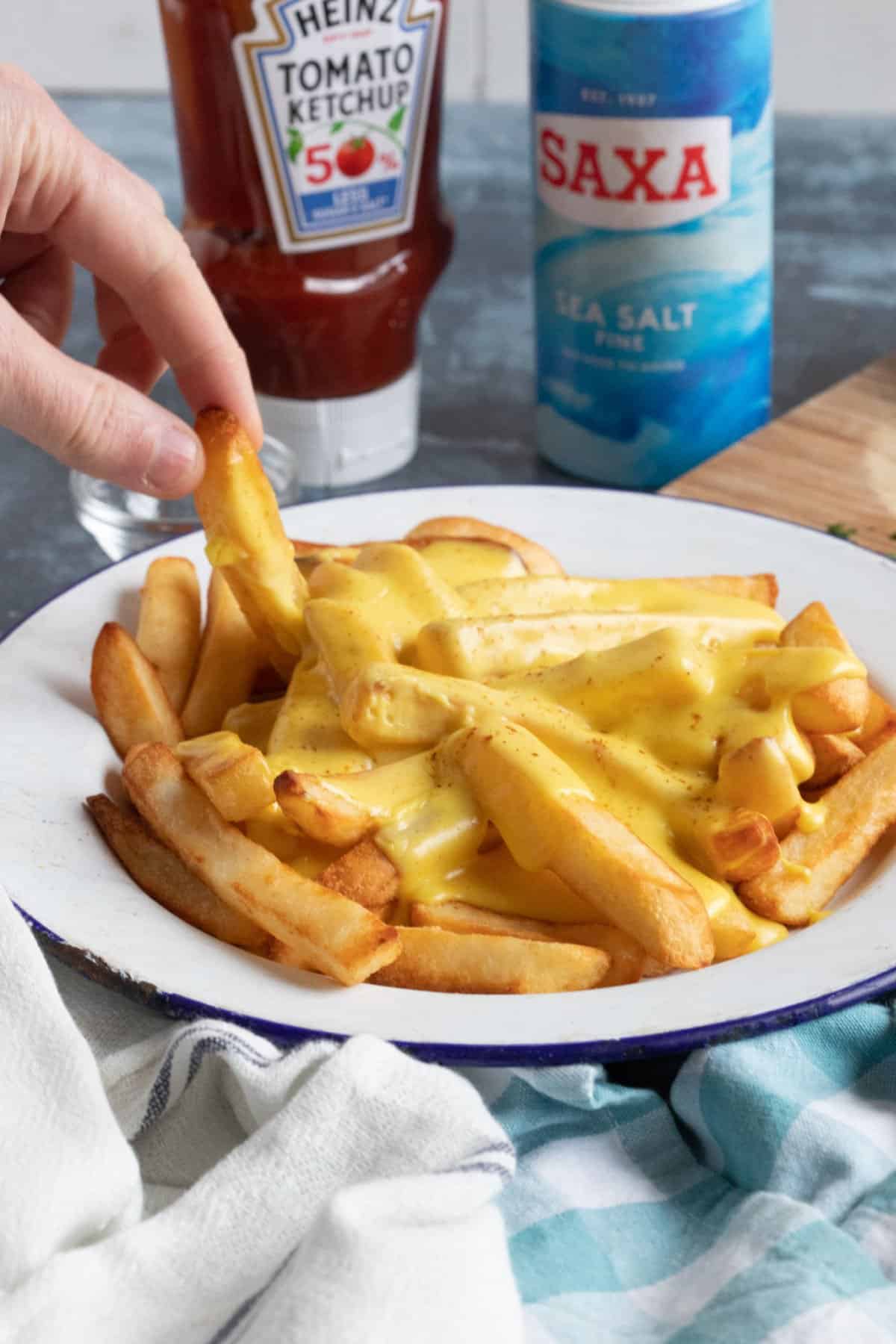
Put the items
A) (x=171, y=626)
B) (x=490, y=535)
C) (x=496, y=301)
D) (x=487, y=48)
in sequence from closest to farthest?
(x=171, y=626), (x=490, y=535), (x=496, y=301), (x=487, y=48)

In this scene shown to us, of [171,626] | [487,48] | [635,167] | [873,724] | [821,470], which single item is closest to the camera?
[873,724]

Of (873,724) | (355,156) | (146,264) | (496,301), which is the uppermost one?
(146,264)

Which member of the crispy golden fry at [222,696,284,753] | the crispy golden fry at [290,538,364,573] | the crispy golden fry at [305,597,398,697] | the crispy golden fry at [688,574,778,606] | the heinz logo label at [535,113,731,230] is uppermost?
the heinz logo label at [535,113,731,230]

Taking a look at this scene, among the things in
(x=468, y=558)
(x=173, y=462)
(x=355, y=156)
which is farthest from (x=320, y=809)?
(x=355, y=156)

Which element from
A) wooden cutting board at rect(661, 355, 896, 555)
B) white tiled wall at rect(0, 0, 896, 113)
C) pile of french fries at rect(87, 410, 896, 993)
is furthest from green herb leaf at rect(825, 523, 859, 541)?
white tiled wall at rect(0, 0, 896, 113)

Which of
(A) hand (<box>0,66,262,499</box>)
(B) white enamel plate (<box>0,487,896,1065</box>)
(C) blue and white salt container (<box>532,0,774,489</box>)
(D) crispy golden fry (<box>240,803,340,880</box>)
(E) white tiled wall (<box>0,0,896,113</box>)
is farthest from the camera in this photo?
(E) white tiled wall (<box>0,0,896,113</box>)

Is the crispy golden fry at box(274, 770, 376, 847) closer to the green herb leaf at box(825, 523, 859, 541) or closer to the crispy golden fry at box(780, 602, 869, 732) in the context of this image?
the crispy golden fry at box(780, 602, 869, 732)

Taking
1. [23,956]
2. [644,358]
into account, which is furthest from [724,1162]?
[644,358]

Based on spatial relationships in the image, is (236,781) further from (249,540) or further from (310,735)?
(249,540)
